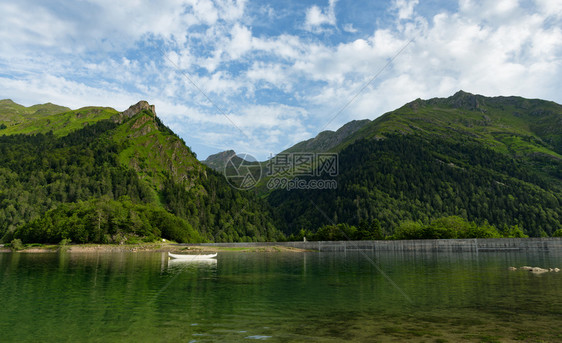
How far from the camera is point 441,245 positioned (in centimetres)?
14875

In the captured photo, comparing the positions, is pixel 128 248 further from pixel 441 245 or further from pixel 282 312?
pixel 282 312

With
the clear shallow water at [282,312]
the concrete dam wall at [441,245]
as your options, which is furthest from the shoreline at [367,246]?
the clear shallow water at [282,312]

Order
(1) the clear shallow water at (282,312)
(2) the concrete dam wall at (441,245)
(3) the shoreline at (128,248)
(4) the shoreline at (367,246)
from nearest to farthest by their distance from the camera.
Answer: (1) the clear shallow water at (282,312)
(2) the concrete dam wall at (441,245)
(4) the shoreline at (367,246)
(3) the shoreline at (128,248)

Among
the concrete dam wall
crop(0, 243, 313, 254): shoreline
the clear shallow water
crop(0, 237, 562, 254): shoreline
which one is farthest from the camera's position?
crop(0, 243, 313, 254): shoreline

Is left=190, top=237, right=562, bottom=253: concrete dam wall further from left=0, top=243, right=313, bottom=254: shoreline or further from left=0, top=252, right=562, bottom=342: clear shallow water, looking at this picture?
left=0, top=252, right=562, bottom=342: clear shallow water

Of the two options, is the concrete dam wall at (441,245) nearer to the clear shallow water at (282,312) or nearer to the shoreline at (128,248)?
the shoreline at (128,248)

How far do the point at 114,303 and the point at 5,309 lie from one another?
7.78 metres

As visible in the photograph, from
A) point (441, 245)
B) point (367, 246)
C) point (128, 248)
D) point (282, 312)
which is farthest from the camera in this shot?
point (367, 246)

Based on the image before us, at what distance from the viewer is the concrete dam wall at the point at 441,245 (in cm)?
13675

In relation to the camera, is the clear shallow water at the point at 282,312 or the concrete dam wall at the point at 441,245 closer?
the clear shallow water at the point at 282,312

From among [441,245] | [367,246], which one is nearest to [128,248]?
[367,246]

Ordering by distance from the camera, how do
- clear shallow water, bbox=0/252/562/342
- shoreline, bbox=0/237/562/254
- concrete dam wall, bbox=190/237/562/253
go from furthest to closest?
shoreline, bbox=0/237/562/254, concrete dam wall, bbox=190/237/562/253, clear shallow water, bbox=0/252/562/342

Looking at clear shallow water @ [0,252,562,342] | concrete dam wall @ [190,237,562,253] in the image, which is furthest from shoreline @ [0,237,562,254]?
clear shallow water @ [0,252,562,342]

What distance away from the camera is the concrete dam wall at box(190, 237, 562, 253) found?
449 ft
